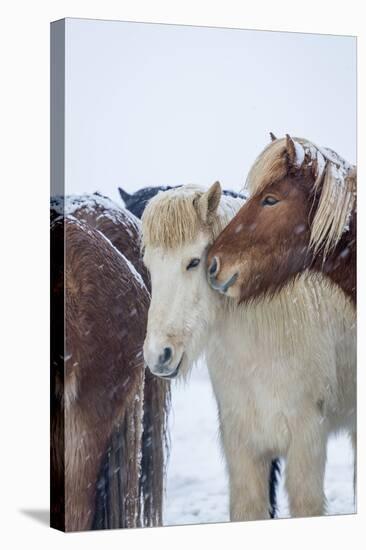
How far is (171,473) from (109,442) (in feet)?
1.22

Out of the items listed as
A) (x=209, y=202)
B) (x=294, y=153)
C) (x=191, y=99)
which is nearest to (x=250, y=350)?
(x=209, y=202)

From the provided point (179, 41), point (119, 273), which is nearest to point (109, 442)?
point (119, 273)

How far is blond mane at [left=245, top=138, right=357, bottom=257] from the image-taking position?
24.2 ft

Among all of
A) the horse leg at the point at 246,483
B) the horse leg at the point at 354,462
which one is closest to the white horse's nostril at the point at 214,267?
the horse leg at the point at 246,483

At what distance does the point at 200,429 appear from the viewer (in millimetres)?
7297

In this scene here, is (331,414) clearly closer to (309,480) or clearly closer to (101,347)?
(309,480)

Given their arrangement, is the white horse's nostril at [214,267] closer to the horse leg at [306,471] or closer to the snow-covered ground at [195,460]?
the snow-covered ground at [195,460]

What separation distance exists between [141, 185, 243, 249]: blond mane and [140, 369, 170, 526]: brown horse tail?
68cm

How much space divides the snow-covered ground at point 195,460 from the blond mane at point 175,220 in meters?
0.66

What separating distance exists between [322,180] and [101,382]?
1.56 metres

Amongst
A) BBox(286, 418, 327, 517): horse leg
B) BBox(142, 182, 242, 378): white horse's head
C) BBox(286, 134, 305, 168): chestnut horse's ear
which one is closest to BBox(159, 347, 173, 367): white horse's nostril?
BBox(142, 182, 242, 378): white horse's head

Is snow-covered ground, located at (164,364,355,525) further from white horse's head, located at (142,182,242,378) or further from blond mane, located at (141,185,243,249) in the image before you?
blond mane, located at (141,185,243,249)

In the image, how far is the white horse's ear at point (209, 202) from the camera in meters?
7.21

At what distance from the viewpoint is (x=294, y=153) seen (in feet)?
24.4
